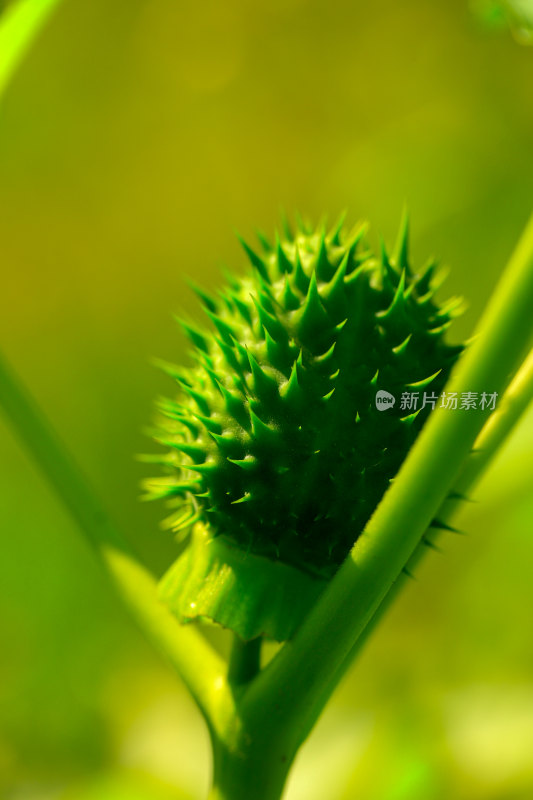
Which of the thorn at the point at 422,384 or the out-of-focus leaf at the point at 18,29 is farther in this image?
the out-of-focus leaf at the point at 18,29

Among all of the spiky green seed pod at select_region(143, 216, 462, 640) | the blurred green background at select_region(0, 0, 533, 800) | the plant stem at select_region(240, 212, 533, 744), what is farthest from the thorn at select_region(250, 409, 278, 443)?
the blurred green background at select_region(0, 0, 533, 800)

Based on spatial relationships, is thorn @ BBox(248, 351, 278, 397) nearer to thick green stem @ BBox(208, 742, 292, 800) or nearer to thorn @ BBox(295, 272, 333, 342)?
thorn @ BBox(295, 272, 333, 342)

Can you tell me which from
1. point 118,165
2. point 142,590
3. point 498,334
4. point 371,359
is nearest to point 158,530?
point 118,165

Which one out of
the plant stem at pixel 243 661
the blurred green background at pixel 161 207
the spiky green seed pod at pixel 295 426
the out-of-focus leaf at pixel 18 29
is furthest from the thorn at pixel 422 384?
the blurred green background at pixel 161 207

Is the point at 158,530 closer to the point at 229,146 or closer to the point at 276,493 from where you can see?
the point at 229,146

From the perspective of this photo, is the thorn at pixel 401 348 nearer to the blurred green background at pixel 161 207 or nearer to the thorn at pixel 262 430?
the thorn at pixel 262 430

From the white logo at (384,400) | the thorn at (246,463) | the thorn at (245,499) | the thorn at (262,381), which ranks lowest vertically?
the thorn at (245,499)

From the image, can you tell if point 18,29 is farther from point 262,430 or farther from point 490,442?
point 490,442

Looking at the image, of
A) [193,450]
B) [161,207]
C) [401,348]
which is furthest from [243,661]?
[161,207]
